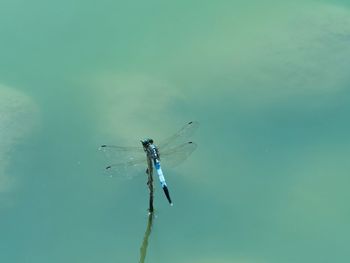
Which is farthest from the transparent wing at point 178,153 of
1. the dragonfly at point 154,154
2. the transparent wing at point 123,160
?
the transparent wing at point 123,160

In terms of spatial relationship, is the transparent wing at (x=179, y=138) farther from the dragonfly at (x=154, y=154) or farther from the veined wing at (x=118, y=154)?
the veined wing at (x=118, y=154)

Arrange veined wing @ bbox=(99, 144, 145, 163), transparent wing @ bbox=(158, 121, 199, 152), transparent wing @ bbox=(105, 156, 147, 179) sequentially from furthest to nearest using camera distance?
transparent wing @ bbox=(158, 121, 199, 152)
veined wing @ bbox=(99, 144, 145, 163)
transparent wing @ bbox=(105, 156, 147, 179)

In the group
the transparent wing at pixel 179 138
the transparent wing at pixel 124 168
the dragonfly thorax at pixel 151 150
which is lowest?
the transparent wing at pixel 124 168

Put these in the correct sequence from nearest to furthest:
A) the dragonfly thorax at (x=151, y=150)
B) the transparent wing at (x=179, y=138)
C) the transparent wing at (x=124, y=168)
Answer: the dragonfly thorax at (x=151, y=150)
the transparent wing at (x=124, y=168)
the transparent wing at (x=179, y=138)

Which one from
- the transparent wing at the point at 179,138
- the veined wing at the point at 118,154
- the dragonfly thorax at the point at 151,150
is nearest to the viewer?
the dragonfly thorax at the point at 151,150

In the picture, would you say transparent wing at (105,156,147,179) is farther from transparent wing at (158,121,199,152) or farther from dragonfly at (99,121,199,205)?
transparent wing at (158,121,199,152)

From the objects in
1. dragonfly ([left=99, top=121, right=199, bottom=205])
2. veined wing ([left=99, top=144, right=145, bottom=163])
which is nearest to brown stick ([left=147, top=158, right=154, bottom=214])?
dragonfly ([left=99, top=121, right=199, bottom=205])

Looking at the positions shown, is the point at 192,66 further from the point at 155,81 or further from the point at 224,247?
the point at 224,247

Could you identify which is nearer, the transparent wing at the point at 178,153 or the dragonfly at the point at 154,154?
the dragonfly at the point at 154,154
